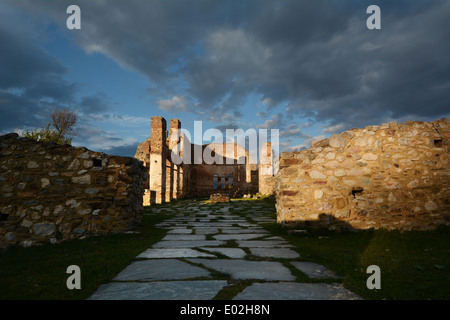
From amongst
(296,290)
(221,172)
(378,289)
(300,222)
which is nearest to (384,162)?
(300,222)

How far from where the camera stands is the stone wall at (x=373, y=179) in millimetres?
5250

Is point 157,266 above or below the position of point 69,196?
below

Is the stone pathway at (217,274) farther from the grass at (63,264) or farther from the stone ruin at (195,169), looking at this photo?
the stone ruin at (195,169)

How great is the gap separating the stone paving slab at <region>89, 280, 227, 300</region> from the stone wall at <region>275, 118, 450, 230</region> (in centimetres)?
347

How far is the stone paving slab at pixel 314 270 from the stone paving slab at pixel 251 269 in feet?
0.63

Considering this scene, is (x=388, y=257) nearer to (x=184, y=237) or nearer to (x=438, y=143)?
(x=184, y=237)

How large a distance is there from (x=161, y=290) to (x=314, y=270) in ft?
5.45

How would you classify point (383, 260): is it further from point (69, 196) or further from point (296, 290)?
point (69, 196)

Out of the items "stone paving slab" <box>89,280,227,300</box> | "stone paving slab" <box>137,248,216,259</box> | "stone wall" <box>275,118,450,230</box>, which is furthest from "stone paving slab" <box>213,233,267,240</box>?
"stone paving slab" <box>89,280,227,300</box>

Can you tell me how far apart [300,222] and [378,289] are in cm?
318

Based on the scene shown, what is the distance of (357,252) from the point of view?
368 centimetres

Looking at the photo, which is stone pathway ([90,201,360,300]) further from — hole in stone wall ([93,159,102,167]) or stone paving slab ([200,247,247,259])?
hole in stone wall ([93,159,102,167])

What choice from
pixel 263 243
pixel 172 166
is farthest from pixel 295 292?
pixel 172 166

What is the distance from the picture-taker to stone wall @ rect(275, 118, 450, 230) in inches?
207
